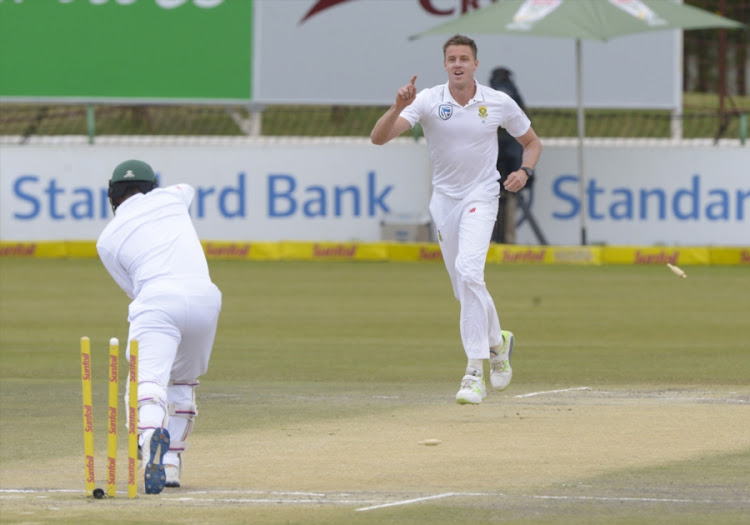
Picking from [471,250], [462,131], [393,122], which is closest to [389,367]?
[471,250]

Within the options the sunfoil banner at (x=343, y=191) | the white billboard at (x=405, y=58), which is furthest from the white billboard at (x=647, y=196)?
the white billboard at (x=405, y=58)

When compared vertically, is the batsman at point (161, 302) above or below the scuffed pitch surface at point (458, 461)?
above

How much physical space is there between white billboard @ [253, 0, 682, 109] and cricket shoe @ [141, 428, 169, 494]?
1607 cm

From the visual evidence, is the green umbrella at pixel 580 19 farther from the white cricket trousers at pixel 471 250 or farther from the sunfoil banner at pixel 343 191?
the white cricket trousers at pixel 471 250

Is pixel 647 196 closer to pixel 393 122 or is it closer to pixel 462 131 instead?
pixel 462 131

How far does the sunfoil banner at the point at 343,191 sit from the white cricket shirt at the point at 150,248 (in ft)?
42.1

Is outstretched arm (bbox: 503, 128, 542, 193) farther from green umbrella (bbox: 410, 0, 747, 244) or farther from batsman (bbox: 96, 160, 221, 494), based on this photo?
green umbrella (bbox: 410, 0, 747, 244)

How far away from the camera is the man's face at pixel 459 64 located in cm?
945

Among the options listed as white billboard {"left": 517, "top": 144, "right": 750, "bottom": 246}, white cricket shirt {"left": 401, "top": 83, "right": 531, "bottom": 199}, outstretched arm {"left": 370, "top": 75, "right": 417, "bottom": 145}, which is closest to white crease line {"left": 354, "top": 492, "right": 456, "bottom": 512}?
outstretched arm {"left": 370, "top": 75, "right": 417, "bottom": 145}

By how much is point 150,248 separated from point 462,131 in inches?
112

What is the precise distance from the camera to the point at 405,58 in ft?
75.5

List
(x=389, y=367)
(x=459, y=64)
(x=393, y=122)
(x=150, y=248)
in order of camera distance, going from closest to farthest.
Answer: (x=150, y=248), (x=393, y=122), (x=459, y=64), (x=389, y=367)

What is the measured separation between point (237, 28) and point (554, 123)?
481cm

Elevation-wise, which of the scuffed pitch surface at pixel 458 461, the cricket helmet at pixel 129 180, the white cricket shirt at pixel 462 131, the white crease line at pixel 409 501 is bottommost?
the scuffed pitch surface at pixel 458 461
